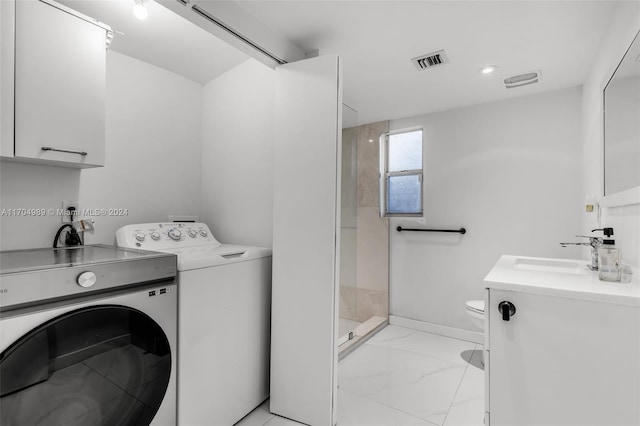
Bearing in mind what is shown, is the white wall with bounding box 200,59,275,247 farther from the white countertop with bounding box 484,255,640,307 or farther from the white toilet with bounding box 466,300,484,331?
the white toilet with bounding box 466,300,484,331

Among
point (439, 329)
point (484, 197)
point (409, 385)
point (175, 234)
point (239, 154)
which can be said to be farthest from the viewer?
point (439, 329)

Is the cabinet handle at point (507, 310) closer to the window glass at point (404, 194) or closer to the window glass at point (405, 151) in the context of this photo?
the window glass at point (404, 194)

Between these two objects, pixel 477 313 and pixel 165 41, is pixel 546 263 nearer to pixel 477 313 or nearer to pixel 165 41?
pixel 477 313

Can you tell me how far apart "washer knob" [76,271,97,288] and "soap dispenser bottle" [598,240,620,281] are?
206 centimetres

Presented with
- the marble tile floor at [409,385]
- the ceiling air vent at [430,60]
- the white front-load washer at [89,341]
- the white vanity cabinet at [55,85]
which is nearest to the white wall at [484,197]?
the marble tile floor at [409,385]

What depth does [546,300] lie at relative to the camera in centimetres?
117

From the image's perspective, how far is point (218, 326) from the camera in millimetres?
1567

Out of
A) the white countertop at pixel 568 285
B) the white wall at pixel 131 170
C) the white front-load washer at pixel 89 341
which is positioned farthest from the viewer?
the white wall at pixel 131 170

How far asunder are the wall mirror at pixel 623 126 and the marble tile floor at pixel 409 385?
1472 mm

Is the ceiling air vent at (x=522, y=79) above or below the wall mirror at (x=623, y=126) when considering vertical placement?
above

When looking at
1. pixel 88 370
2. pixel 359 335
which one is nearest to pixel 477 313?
pixel 359 335

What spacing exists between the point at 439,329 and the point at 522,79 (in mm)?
2303

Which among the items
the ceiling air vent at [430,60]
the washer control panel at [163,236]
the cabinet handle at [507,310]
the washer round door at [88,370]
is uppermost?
the ceiling air vent at [430,60]

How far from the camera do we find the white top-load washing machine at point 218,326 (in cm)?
144
